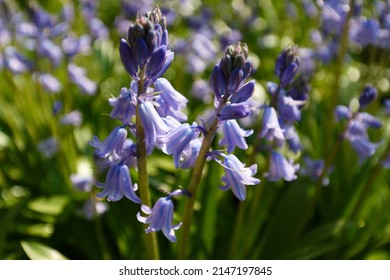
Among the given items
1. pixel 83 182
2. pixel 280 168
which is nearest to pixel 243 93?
pixel 280 168

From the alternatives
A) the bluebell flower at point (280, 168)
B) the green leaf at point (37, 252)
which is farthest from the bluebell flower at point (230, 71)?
the green leaf at point (37, 252)

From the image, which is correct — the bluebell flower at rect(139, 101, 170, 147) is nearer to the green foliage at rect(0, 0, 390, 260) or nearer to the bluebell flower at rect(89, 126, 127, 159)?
the bluebell flower at rect(89, 126, 127, 159)

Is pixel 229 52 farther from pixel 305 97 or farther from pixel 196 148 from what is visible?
pixel 305 97

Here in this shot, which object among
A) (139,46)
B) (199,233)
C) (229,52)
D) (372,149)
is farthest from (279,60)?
(199,233)

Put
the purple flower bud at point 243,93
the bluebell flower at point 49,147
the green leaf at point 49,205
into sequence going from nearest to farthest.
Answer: the purple flower bud at point 243,93 → the green leaf at point 49,205 → the bluebell flower at point 49,147

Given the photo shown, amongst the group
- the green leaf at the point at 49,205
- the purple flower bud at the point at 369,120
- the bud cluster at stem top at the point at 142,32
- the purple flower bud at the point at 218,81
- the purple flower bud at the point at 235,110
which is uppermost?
the bud cluster at stem top at the point at 142,32

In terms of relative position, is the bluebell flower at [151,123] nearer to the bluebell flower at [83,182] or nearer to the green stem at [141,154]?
the green stem at [141,154]

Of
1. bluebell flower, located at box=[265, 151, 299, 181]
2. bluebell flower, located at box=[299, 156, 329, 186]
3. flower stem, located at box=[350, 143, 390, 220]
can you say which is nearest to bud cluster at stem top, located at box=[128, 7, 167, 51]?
bluebell flower, located at box=[265, 151, 299, 181]
